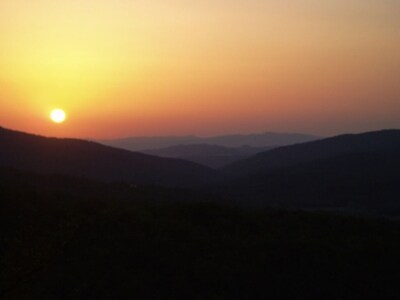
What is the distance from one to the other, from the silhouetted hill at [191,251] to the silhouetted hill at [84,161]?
36.7 m

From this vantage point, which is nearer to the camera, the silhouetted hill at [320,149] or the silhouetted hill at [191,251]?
the silhouetted hill at [191,251]

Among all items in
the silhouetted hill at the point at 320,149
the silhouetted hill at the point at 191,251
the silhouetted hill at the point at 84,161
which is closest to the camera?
the silhouetted hill at the point at 191,251

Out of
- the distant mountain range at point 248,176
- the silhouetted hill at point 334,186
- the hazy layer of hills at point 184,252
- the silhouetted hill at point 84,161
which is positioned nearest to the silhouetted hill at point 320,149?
the distant mountain range at point 248,176

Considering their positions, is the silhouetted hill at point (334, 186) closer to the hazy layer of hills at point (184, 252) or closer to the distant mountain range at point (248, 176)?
the distant mountain range at point (248, 176)

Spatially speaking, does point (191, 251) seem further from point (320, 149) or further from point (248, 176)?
point (320, 149)

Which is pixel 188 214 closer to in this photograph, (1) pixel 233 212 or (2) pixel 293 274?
(1) pixel 233 212

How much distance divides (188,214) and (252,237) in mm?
3361

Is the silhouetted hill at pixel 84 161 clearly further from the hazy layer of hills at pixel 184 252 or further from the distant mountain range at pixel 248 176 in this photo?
the hazy layer of hills at pixel 184 252

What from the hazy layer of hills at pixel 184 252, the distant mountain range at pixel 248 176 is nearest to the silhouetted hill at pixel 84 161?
the distant mountain range at pixel 248 176

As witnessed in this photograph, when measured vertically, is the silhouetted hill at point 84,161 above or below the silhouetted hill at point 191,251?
above

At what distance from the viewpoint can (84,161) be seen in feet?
217

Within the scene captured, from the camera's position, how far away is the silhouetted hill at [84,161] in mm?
60188

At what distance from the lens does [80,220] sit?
20.1 metres

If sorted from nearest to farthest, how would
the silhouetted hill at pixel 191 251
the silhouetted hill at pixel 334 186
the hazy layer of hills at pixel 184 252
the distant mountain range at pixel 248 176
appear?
1. the hazy layer of hills at pixel 184 252
2. the silhouetted hill at pixel 191 251
3. the silhouetted hill at pixel 334 186
4. the distant mountain range at pixel 248 176
